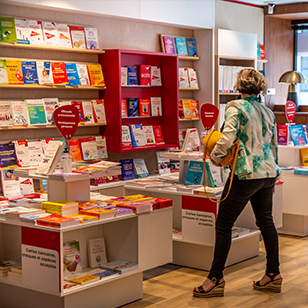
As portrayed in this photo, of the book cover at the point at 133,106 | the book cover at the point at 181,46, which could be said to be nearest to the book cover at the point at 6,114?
the book cover at the point at 133,106

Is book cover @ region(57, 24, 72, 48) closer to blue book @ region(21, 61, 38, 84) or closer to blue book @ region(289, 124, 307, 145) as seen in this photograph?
blue book @ region(21, 61, 38, 84)

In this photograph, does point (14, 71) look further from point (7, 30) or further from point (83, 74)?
point (83, 74)

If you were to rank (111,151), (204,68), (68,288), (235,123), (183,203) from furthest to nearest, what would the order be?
(204,68) < (111,151) < (183,203) < (235,123) < (68,288)

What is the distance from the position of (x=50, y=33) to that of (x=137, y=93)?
4.71ft

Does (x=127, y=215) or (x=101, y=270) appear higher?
(x=127, y=215)

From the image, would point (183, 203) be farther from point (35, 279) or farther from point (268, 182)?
point (35, 279)

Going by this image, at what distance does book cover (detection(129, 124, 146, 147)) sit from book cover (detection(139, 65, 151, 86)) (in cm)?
52

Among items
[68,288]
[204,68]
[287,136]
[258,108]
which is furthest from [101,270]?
[204,68]

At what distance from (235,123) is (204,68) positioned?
350 cm

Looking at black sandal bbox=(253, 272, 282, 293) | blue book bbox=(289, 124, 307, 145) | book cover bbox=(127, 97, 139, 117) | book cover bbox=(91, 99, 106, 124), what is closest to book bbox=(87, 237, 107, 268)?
black sandal bbox=(253, 272, 282, 293)

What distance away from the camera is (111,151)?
18.7ft

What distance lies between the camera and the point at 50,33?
506 centimetres

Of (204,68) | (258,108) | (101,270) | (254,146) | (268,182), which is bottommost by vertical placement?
(101,270)

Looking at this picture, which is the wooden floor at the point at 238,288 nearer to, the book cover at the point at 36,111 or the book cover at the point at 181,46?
the book cover at the point at 36,111
